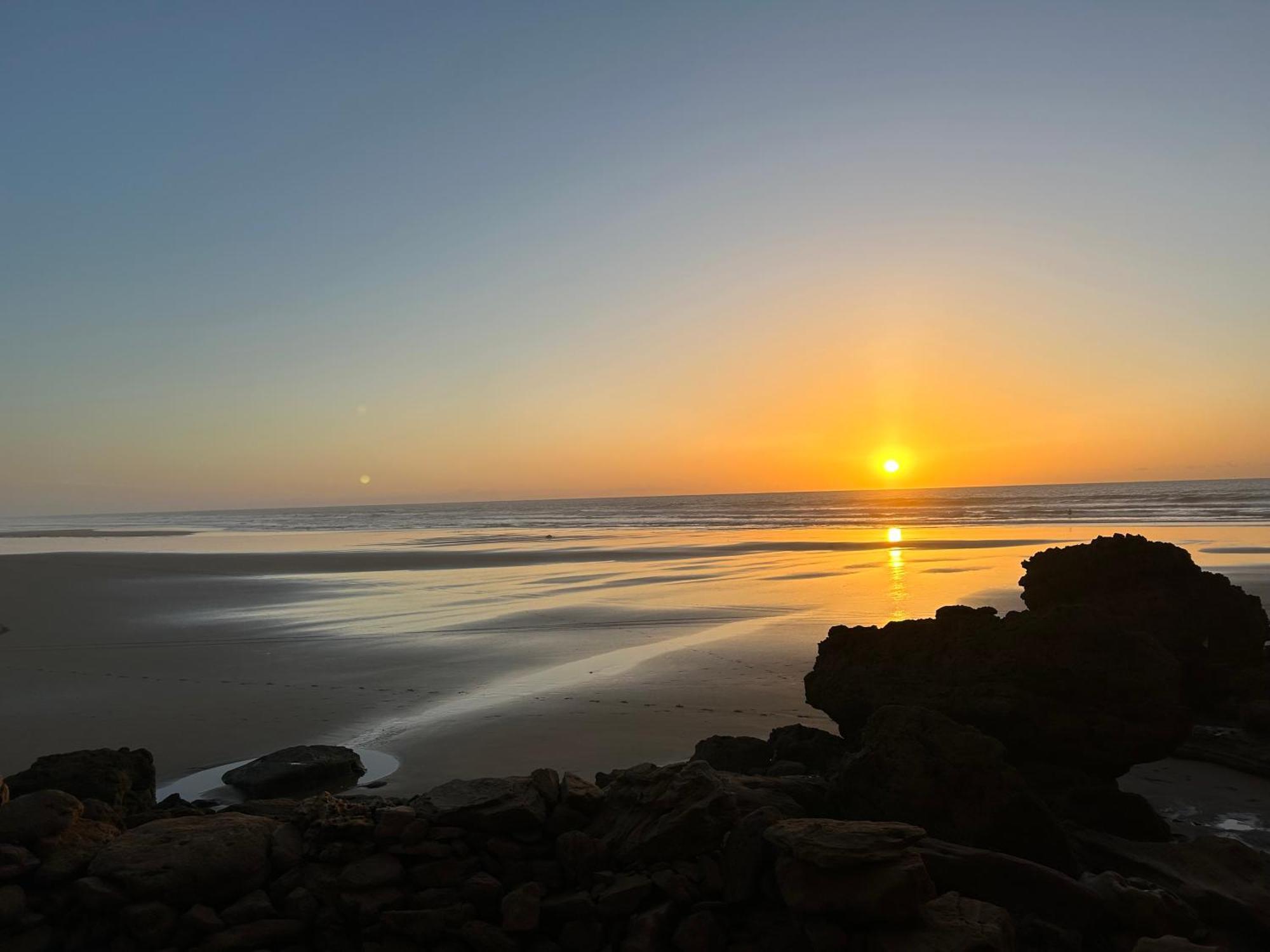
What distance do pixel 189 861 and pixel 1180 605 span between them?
9868mm

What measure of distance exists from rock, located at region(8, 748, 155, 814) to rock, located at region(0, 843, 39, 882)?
3.65 ft

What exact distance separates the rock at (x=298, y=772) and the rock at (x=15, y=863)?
94.7 inches

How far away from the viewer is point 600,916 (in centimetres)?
501

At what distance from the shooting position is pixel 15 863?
5.25 m

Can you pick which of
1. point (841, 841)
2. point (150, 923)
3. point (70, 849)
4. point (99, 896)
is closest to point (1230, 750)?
point (841, 841)

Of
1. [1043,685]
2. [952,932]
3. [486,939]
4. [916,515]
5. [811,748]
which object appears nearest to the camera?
[952,932]

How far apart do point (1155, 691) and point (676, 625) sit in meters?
10.5

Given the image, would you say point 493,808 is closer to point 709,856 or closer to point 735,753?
point 709,856

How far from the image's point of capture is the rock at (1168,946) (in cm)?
420

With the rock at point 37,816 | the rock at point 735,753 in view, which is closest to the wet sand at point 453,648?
the rock at point 735,753

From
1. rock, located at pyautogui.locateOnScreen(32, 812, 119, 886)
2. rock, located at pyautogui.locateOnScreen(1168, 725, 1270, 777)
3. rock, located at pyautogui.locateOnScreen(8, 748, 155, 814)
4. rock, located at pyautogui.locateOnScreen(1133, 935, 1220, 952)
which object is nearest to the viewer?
rock, located at pyautogui.locateOnScreen(1133, 935, 1220, 952)

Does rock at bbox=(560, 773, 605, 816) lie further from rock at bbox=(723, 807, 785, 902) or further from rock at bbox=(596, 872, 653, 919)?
rock at bbox=(723, 807, 785, 902)

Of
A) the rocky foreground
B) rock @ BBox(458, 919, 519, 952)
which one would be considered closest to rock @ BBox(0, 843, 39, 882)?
the rocky foreground

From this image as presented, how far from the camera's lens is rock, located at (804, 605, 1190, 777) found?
691 cm
